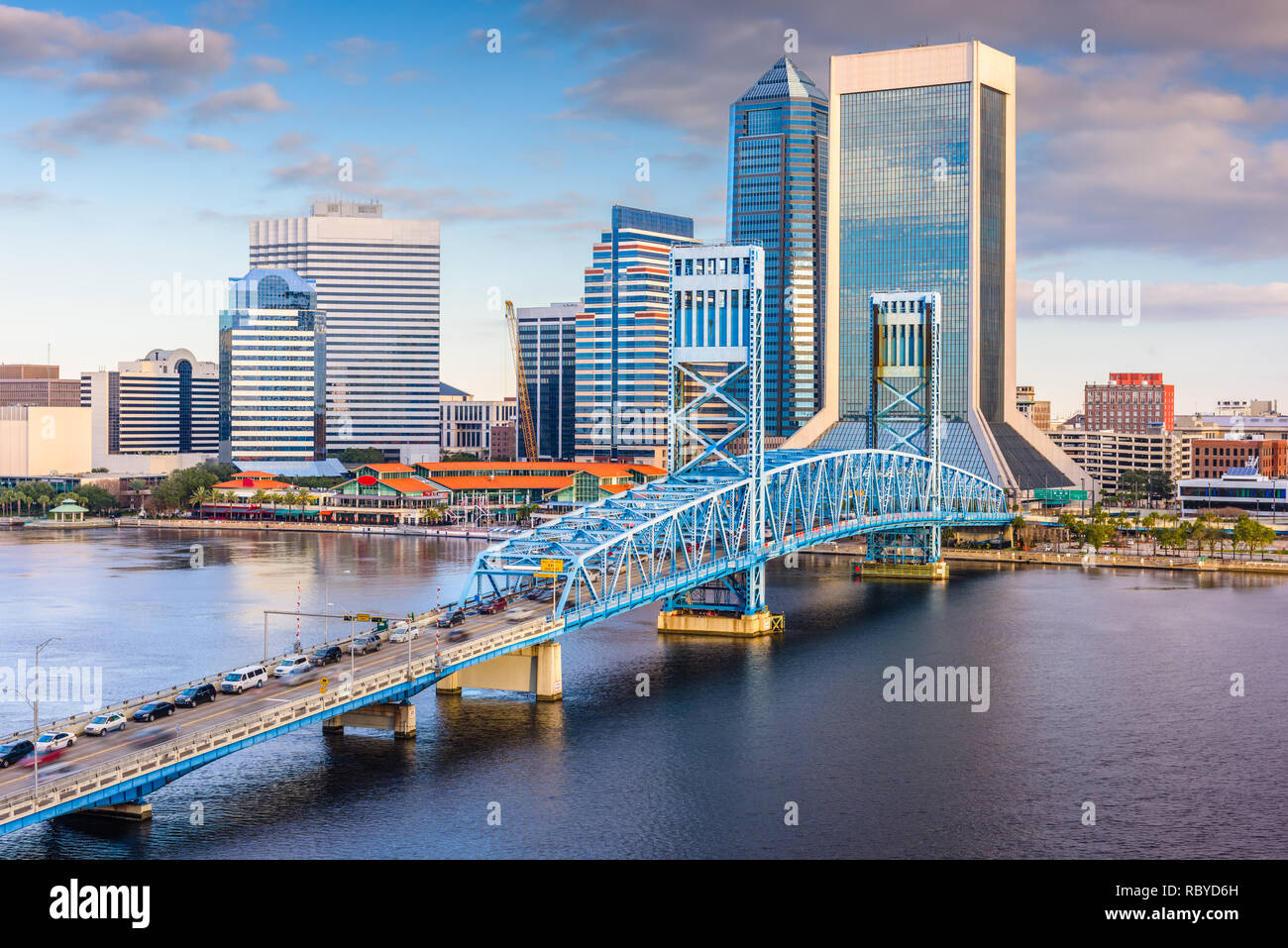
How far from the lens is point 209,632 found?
9300 cm

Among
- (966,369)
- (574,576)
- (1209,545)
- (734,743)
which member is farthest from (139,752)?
(966,369)

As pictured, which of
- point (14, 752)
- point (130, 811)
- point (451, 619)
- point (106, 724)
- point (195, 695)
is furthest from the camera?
point (451, 619)

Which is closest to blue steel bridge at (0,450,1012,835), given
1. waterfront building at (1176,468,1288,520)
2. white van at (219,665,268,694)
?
white van at (219,665,268,694)

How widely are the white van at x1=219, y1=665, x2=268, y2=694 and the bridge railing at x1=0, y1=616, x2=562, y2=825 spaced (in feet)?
14.2

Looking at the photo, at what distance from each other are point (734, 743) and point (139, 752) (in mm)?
25975

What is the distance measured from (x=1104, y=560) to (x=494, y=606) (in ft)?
301

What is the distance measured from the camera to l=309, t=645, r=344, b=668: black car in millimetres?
66062

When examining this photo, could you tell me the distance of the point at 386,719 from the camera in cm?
6431

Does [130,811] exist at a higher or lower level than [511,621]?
lower

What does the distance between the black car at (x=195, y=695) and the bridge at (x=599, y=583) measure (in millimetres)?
540

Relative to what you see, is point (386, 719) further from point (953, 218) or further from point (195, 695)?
point (953, 218)

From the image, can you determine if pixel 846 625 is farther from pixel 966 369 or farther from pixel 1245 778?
pixel 966 369

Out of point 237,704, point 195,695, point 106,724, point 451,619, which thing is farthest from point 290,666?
point 106,724

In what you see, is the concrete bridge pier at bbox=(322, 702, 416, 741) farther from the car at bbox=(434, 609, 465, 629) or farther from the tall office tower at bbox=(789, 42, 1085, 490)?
the tall office tower at bbox=(789, 42, 1085, 490)
